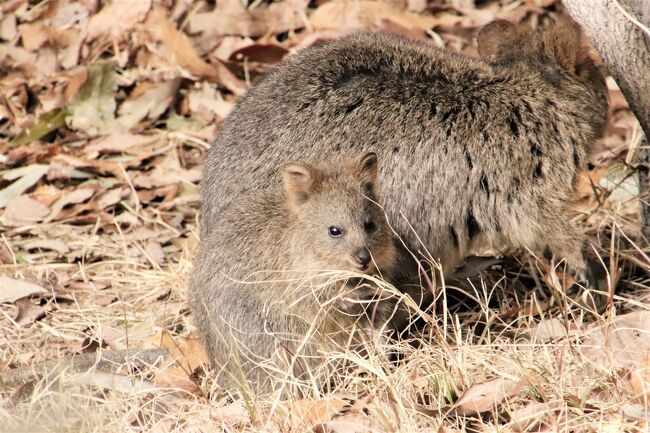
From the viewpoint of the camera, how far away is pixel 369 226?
476 cm

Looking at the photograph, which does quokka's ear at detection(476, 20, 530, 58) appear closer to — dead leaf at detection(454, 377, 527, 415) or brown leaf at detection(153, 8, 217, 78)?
dead leaf at detection(454, 377, 527, 415)

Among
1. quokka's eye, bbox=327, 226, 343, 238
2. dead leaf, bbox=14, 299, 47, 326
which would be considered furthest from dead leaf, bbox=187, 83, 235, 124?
quokka's eye, bbox=327, 226, 343, 238

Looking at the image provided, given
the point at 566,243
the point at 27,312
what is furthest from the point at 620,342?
the point at 27,312

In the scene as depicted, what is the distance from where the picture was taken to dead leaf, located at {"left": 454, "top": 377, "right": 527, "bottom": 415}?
4.13 m

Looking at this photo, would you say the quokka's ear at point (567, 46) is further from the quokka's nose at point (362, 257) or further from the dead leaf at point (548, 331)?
the quokka's nose at point (362, 257)

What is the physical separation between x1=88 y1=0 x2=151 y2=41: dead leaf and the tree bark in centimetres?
387

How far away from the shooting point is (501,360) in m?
4.55

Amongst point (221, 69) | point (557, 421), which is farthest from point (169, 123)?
point (557, 421)

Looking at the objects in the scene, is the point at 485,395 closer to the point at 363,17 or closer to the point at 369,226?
the point at 369,226

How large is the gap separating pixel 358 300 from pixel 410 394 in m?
0.54

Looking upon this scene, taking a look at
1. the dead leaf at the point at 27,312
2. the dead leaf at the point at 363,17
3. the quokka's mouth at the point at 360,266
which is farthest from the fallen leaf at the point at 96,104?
the quokka's mouth at the point at 360,266

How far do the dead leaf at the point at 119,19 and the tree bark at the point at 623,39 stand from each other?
3869 millimetres

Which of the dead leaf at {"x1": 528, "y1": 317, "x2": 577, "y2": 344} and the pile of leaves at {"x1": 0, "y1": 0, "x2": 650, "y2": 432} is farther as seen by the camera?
the dead leaf at {"x1": 528, "y1": 317, "x2": 577, "y2": 344}

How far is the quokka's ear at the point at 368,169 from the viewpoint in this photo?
184 inches
